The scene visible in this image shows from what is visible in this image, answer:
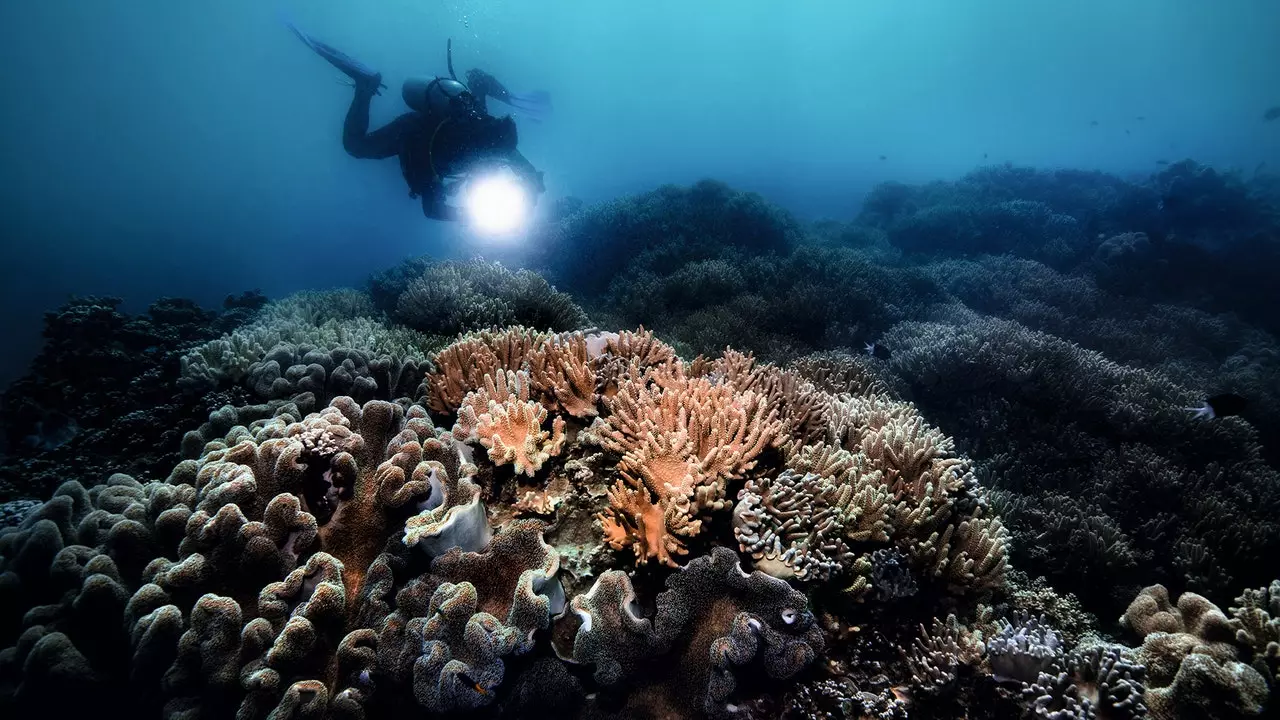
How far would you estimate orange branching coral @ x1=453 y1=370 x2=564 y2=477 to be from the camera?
9.02ft

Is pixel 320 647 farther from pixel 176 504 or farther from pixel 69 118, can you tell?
pixel 69 118

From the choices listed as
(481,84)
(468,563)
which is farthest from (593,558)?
(481,84)

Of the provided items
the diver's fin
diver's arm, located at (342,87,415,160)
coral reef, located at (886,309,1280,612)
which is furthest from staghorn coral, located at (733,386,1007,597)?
the diver's fin

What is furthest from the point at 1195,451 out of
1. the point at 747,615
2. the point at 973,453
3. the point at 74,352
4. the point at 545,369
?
the point at 74,352

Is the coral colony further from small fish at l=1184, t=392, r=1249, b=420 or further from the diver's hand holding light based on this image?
the diver's hand holding light

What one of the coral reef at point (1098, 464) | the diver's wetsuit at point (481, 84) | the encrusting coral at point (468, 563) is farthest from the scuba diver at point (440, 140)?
the coral reef at point (1098, 464)

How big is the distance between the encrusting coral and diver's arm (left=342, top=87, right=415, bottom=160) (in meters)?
11.2

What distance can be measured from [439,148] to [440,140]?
0.18 metres

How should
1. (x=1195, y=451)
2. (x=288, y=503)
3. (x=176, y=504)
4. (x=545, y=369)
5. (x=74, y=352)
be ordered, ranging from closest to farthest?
(x=288, y=503)
(x=176, y=504)
(x=545, y=369)
(x=1195, y=451)
(x=74, y=352)

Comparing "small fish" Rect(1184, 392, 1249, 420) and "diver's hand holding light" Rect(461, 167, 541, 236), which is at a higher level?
"diver's hand holding light" Rect(461, 167, 541, 236)

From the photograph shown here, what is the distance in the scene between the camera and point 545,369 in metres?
3.59

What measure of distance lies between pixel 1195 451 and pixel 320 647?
29.6 ft

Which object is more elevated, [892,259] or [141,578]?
[892,259]

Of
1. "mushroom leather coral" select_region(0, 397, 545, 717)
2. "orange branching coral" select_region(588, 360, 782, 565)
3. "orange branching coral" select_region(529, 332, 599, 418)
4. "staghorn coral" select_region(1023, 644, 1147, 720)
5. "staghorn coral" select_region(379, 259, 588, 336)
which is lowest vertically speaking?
"staghorn coral" select_region(1023, 644, 1147, 720)
